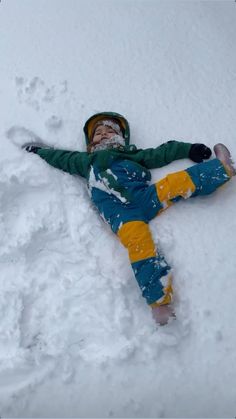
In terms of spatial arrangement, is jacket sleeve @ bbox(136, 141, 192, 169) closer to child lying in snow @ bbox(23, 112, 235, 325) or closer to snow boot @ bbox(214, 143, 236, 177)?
child lying in snow @ bbox(23, 112, 235, 325)

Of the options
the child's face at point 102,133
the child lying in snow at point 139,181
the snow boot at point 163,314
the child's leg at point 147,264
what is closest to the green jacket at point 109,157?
the child lying in snow at point 139,181

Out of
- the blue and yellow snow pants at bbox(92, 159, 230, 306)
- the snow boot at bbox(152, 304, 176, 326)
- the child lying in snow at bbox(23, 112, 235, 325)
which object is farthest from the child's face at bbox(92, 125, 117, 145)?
the snow boot at bbox(152, 304, 176, 326)

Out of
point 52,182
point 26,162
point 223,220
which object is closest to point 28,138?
point 26,162

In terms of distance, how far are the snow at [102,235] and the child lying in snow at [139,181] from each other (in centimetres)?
6

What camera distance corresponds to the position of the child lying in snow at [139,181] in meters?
1.57

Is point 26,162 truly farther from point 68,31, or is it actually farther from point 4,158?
point 68,31

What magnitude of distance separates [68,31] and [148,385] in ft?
7.33

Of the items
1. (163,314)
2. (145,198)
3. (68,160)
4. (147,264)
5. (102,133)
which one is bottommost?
(163,314)

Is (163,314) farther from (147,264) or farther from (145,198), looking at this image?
(145,198)

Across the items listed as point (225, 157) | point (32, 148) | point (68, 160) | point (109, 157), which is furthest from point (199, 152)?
point (32, 148)

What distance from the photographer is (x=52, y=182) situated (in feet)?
6.15

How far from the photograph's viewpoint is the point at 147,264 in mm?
1569

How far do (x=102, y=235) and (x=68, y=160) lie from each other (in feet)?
1.43

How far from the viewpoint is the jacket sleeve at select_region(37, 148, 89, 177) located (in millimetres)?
1900
